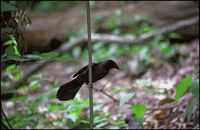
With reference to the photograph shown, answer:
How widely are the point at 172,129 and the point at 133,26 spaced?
281 cm

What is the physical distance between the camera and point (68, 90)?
1.49 metres

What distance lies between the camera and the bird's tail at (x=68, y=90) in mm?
1468

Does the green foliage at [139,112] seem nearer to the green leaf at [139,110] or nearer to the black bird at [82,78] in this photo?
the green leaf at [139,110]

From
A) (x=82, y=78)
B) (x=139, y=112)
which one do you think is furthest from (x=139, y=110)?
(x=82, y=78)

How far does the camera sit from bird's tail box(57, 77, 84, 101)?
1468mm

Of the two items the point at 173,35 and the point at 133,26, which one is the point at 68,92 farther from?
the point at 133,26

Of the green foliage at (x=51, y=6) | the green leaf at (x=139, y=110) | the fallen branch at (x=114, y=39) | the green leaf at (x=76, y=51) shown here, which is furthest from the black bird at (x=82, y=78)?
the green foliage at (x=51, y=6)

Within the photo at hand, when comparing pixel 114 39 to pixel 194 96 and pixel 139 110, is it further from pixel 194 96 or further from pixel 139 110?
pixel 194 96

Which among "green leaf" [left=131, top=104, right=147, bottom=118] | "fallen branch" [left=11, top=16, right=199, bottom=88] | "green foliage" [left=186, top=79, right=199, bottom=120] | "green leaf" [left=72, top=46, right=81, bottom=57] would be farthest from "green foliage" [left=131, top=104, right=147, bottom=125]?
"green leaf" [left=72, top=46, right=81, bottom=57]

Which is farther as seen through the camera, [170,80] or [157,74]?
[157,74]

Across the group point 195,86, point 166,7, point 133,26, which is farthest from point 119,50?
point 195,86

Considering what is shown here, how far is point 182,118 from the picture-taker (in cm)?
238

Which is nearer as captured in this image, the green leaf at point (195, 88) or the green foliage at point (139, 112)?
the green leaf at point (195, 88)

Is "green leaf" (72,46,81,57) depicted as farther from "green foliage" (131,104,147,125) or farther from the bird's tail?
the bird's tail
